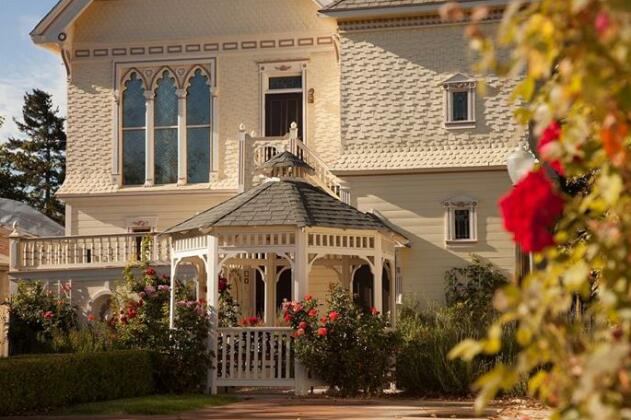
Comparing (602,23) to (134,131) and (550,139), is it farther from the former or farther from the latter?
(134,131)

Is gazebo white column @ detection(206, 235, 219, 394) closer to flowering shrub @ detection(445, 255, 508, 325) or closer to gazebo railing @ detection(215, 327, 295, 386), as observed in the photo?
gazebo railing @ detection(215, 327, 295, 386)

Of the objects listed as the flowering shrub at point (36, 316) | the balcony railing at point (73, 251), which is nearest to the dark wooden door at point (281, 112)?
the balcony railing at point (73, 251)

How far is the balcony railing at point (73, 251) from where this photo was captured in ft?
91.5

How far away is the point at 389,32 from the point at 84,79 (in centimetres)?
935

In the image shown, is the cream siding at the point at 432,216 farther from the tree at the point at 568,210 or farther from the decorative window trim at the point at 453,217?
the tree at the point at 568,210

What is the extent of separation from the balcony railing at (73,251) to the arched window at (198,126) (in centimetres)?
372

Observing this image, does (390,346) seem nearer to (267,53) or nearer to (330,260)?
(330,260)

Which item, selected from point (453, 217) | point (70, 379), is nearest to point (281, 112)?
point (453, 217)

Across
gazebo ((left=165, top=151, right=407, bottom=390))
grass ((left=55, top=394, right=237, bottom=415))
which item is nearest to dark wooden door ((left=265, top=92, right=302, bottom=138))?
gazebo ((left=165, top=151, right=407, bottom=390))

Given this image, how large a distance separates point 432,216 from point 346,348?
A: 9825mm

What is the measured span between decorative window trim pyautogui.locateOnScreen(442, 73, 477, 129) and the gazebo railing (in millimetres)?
10391

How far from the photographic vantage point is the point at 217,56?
31.0 m

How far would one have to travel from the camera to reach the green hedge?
48.1 ft

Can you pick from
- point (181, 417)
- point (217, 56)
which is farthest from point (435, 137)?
point (181, 417)
